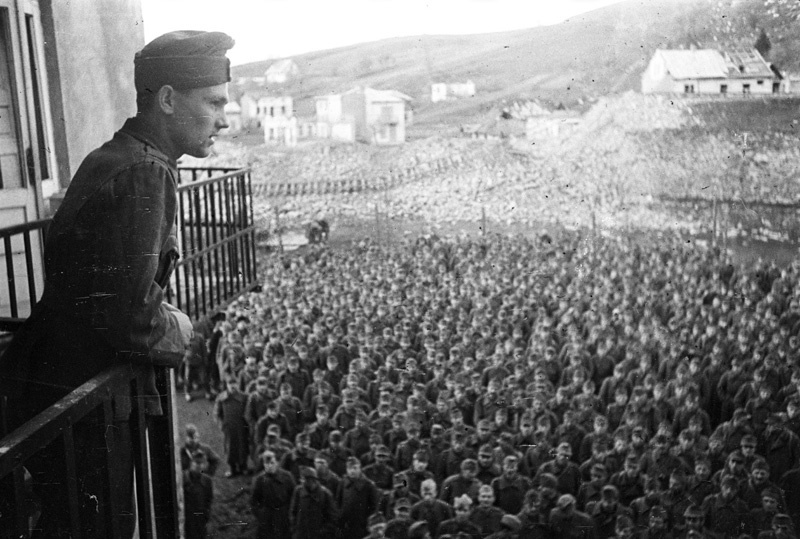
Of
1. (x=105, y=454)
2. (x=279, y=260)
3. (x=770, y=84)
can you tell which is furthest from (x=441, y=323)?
(x=105, y=454)

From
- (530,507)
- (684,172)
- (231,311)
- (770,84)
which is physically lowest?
(530,507)

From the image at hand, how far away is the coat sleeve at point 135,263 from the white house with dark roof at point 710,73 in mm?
3161

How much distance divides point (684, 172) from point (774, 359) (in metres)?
1.16

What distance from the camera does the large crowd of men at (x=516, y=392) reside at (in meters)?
4.73

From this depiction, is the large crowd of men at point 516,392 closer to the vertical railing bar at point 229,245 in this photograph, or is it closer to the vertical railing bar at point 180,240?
the vertical railing bar at point 229,245

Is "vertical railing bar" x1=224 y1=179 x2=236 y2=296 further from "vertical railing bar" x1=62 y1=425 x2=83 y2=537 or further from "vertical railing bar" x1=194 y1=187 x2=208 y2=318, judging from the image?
"vertical railing bar" x1=62 y1=425 x2=83 y2=537

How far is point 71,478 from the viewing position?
2188 mm

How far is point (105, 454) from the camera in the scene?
2.48 m

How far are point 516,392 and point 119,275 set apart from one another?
10.1ft

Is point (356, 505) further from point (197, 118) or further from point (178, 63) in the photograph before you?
point (178, 63)

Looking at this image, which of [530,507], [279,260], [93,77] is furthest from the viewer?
[279,260]

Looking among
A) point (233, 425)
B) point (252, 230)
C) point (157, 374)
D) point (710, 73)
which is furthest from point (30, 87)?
point (710, 73)

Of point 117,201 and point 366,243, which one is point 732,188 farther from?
point 117,201

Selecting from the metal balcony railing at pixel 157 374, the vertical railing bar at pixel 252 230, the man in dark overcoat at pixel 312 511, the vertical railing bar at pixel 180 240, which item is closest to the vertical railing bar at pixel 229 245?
the metal balcony railing at pixel 157 374
